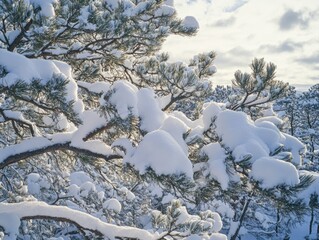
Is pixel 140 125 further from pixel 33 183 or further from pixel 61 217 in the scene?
pixel 33 183

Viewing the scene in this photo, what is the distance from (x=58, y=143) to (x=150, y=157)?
109 cm

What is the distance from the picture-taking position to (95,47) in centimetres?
434

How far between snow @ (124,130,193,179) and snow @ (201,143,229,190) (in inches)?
8.9

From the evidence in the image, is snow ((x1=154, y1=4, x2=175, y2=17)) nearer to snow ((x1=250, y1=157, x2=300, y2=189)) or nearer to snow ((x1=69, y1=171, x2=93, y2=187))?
snow ((x1=250, y1=157, x2=300, y2=189))

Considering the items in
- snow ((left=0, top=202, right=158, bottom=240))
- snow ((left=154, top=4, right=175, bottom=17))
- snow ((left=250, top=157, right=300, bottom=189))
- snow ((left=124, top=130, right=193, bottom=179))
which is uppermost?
snow ((left=154, top=4, right=175, bottom=17))

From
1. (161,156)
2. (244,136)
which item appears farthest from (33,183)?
(244,136)

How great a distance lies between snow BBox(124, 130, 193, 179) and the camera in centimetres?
241

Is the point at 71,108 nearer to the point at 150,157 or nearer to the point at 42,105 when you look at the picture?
the point at 42,105

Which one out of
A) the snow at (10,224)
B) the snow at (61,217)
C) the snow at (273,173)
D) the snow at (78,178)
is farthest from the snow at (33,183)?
the snow at (273,173)

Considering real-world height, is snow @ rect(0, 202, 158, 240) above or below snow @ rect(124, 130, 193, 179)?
below

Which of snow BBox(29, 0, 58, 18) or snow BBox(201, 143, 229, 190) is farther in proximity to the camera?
snow BBox(29, 0, 58, 18)

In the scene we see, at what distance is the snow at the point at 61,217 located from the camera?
3308 millimetres

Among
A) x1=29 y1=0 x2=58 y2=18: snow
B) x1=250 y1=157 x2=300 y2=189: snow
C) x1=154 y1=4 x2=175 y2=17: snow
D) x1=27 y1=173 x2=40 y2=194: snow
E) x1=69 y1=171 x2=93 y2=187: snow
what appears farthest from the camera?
x1=69 y1=171 x2=93 y2=187: snow

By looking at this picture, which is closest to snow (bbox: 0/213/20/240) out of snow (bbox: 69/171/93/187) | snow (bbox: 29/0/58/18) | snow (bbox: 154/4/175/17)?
snow (bbox: 29/0/58/18)
